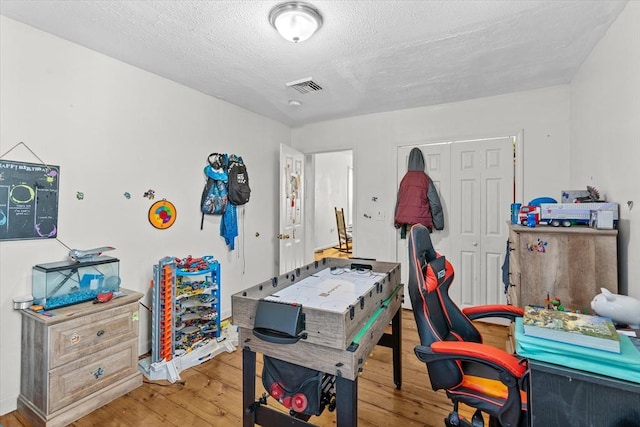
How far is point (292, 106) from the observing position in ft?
12.1

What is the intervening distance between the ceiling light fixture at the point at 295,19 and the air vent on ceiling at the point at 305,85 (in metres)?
0.93

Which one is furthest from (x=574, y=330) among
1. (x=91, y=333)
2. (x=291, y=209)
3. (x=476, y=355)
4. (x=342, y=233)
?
(x=342, y=233)

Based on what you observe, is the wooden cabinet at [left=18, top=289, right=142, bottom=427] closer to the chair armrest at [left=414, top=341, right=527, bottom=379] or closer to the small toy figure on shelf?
the chair armrest at [left=414, top=341, right=527, bottom=379]

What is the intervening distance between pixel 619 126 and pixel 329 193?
6378 mm

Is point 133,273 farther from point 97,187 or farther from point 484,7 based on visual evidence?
point 484,7

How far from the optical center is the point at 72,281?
209 centimetres

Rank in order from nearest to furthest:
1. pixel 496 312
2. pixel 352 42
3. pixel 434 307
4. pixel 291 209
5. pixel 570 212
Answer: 1. pixel 434 307
2. pixel 496 312
3. pixel 570 212
4. pixel 352 42
5. pixel 291 209

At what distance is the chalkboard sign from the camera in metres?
1.93

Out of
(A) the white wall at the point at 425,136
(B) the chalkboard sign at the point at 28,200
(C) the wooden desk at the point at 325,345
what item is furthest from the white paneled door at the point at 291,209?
(B) the chalkboard sign at the point at 28,200

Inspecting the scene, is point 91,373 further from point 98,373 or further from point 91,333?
point 91,333

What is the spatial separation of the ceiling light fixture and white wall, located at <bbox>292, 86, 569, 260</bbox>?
2188mm

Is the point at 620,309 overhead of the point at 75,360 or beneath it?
overhead

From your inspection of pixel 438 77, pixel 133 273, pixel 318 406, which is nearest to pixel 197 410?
pixel 318 406

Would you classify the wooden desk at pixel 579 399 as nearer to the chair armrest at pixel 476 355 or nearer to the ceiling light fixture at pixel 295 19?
the chair armrest at pixel 476 355
